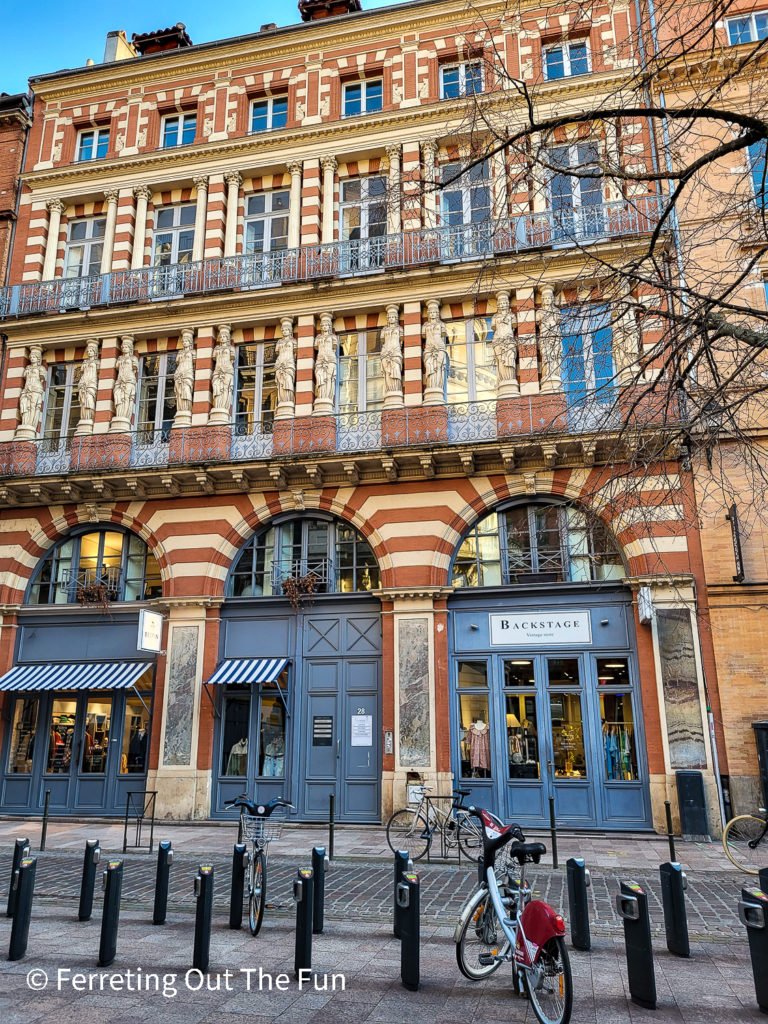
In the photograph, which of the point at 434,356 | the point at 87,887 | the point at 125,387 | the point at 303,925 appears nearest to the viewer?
the point at 303,925

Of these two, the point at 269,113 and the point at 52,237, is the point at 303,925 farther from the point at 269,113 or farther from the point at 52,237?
the point at 269,113

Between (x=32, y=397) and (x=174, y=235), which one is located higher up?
(x=174, y=235)

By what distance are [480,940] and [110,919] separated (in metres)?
3.23

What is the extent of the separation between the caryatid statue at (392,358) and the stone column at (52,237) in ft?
32.0

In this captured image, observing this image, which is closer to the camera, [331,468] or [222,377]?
[331,468]

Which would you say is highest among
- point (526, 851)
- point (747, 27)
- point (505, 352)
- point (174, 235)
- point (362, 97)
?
point (362, 97)

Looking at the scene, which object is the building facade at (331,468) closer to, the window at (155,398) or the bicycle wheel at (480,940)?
the window at (155,398)

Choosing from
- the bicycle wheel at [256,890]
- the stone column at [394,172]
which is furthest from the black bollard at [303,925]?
the stone column at [394,172]

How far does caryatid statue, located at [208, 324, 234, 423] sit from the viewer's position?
18.3 meters

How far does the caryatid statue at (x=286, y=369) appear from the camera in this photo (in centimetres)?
1791

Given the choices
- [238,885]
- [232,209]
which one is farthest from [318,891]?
[232,209]

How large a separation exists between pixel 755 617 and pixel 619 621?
2488mm

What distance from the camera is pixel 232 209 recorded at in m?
20.0

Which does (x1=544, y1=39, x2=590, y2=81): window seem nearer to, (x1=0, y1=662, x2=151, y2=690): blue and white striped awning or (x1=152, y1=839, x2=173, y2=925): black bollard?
(x1=0, y1=662, x2=151, y2=690): blue and white striped awning
